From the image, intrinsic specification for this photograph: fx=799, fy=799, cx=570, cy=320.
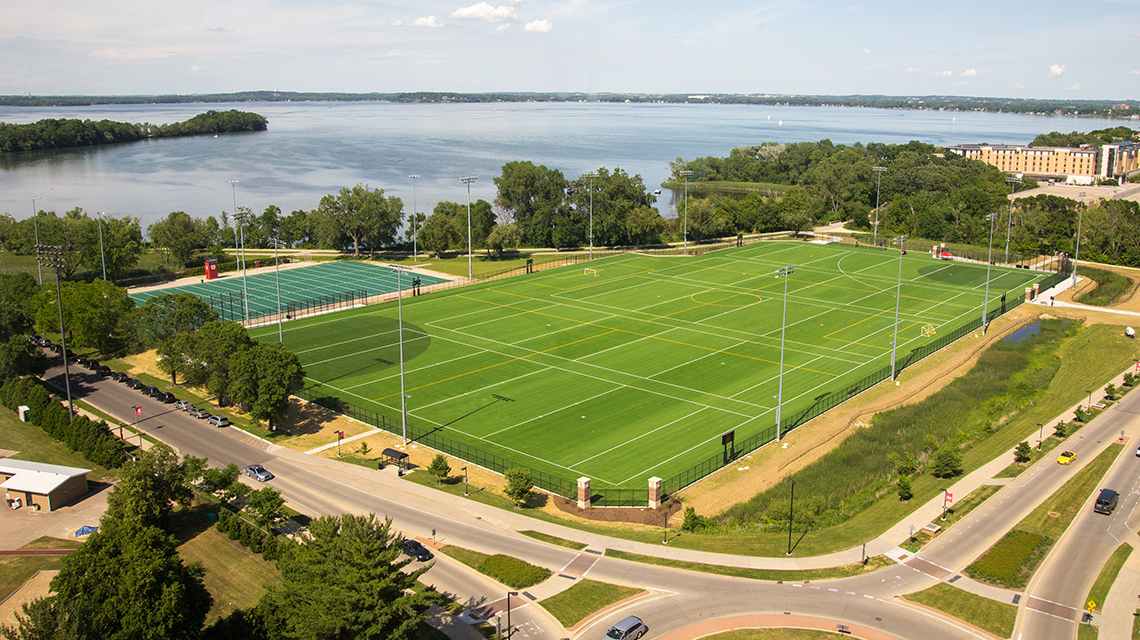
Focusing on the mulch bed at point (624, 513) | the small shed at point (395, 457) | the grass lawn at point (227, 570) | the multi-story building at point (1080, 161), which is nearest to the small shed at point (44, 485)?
the grass lawn at point (227, 570)

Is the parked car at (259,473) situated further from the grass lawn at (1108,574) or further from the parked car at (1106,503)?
the parked car at (1106,503)

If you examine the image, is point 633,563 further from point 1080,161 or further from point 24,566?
point 1080,161

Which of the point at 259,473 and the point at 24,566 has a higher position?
the point at 259,473

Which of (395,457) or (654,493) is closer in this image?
(654,493)

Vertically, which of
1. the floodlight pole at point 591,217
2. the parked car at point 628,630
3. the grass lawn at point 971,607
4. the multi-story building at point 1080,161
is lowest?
the grass lawn at point 971,607

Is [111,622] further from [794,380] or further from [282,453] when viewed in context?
[794,380]

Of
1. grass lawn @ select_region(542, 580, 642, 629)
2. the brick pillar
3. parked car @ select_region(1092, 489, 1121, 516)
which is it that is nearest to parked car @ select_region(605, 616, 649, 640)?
grass lawn @ select_region(542, 580, 642, 629)

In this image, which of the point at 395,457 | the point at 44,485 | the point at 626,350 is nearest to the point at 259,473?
the point at 395,457
